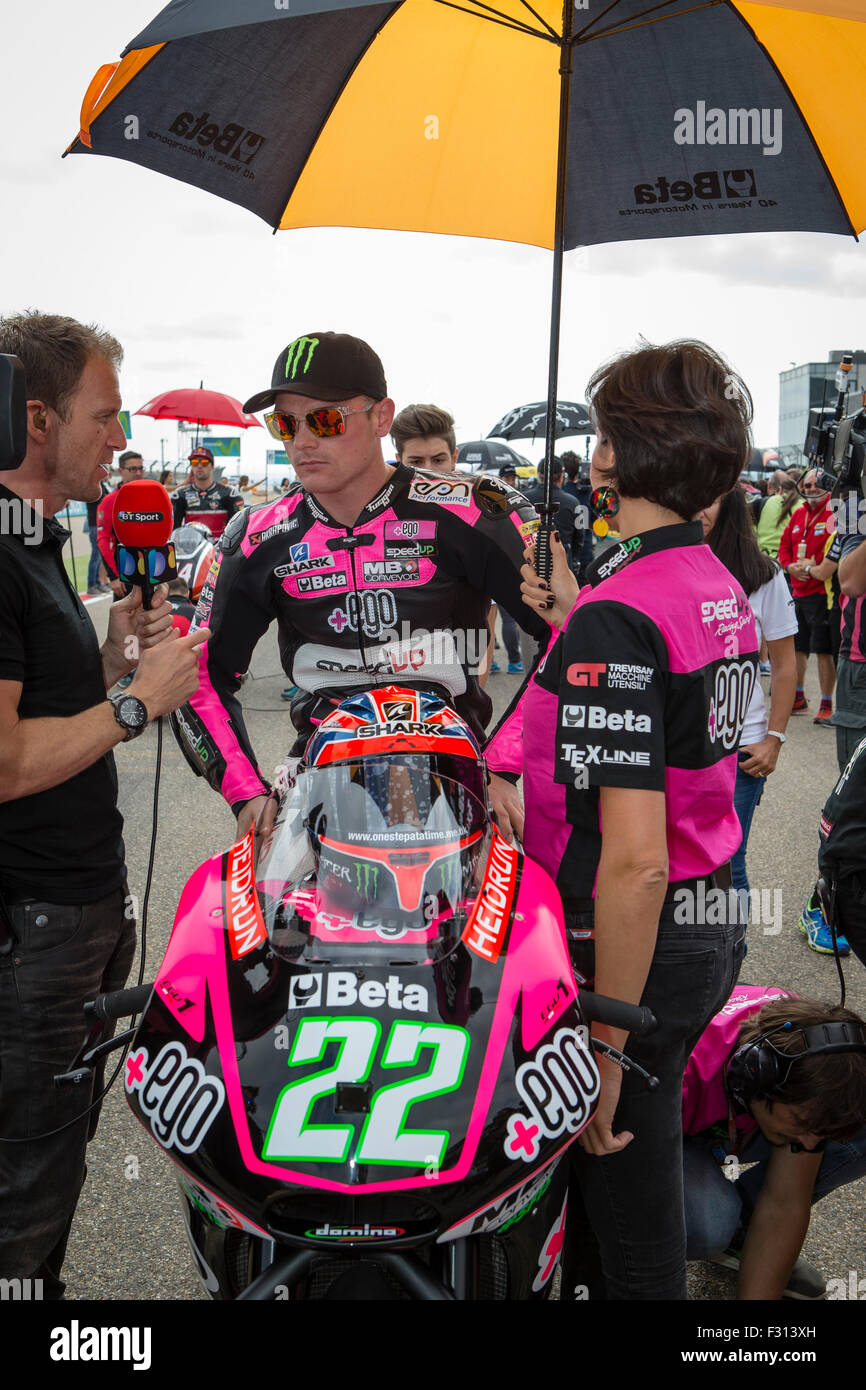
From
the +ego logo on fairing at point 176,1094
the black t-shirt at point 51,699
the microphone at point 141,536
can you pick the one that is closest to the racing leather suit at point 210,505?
the microphone at point 141,536

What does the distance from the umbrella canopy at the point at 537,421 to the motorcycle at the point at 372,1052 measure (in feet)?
42.3

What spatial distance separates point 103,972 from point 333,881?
3.35 feet

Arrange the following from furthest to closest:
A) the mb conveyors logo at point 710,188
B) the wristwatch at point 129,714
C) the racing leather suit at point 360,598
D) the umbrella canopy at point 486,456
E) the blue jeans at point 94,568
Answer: the umbrella canopy at point 486,456
the blue jeans at point 94,568
the mb conveyors logo at point 710,188
the racing leather suit at point 360,598
the wristwatch at point 129,714

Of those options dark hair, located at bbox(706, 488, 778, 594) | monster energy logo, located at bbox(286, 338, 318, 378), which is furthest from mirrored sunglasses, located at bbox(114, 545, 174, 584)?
dark hair, located at bbox(706, 488, 778, 594)

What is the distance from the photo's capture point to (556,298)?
9.93ft

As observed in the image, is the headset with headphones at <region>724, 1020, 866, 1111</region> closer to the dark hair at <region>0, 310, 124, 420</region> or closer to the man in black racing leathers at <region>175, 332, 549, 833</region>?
the man in black racing leathers at <region>175, 332, 549, 833</region>

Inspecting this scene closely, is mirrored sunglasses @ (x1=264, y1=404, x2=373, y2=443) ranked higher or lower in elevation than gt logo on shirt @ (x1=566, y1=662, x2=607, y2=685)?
higher

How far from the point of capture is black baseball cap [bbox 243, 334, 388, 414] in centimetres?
288

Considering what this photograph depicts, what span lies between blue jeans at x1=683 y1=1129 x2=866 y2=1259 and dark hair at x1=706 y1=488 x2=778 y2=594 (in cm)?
194

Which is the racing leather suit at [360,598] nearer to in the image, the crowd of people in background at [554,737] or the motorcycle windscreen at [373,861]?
the crowd of people in background at [554,737]

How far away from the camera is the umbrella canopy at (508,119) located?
311cm

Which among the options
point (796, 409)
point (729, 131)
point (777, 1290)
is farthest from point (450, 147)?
point (796, 409)

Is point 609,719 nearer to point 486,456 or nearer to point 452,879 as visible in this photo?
point 452,879

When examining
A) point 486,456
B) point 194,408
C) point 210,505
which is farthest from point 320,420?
point 486,456
